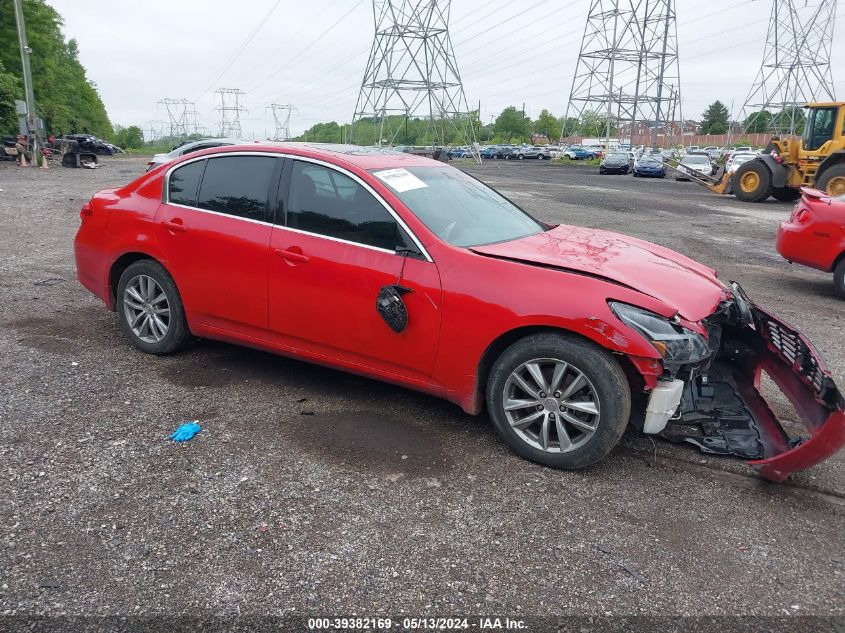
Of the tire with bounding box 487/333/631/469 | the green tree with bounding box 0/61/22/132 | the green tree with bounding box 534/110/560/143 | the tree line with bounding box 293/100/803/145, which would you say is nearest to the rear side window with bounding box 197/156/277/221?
the tire with bounding box 487/333/631/469

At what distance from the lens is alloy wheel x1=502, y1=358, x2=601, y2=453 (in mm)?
3443

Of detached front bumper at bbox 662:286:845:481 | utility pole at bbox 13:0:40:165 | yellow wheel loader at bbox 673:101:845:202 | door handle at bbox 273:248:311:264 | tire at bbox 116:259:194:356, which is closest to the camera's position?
detached front bumper at bbox 662:286:845:481

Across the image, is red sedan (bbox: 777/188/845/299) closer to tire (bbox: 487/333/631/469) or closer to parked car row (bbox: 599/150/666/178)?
tire (bbox: 487/333/631/469)

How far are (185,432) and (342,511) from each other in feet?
4.12

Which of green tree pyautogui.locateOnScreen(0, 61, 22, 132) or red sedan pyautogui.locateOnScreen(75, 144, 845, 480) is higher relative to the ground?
green tree pyautogui.locateOnScreen(0, 61, 22, 132)


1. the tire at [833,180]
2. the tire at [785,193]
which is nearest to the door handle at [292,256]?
the tire at [833,180]

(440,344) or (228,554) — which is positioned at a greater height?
(440,344)

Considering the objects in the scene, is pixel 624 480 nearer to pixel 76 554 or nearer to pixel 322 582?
pixel 322 582

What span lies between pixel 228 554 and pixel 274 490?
53 cm

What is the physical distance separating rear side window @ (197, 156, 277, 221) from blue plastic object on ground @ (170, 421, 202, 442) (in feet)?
4.71

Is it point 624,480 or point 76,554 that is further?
point 624,480

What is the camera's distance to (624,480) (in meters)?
3.51

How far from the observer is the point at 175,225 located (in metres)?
Answer: 4.73


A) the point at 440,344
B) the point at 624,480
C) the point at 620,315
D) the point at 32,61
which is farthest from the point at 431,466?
the point at 32,61
